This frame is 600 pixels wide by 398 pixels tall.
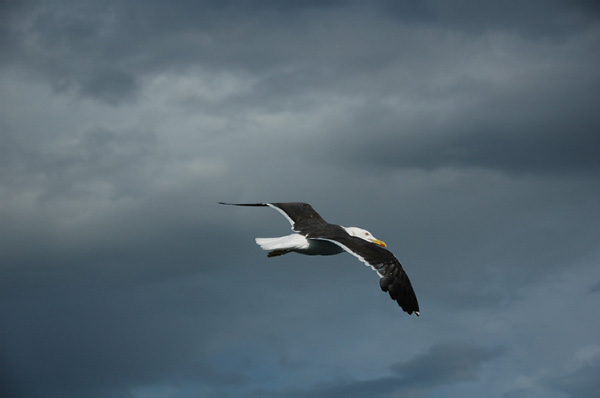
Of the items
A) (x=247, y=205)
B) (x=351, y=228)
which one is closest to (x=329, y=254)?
(x=351, y=228)

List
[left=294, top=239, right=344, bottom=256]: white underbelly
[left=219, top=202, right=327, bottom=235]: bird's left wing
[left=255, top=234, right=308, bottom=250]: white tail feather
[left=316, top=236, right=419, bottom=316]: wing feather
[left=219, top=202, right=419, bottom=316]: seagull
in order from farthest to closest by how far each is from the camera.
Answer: [left=219, top=202, right=327, bottom=235]: bird's left wing, [left=294, top=239, right=344, bottom=256]: white underbelly, [left=255, top=234, right=308, bottom=250]: white tail feather, [left=219, top=202, right=419, bottom=316]: seagull, [left=316, top=236, right=419, bottom=316]: wing feather

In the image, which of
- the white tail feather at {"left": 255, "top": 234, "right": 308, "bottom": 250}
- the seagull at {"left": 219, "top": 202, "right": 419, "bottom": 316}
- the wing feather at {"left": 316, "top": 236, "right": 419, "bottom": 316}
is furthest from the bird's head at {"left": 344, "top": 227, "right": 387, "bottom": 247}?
the wing feather at {"left": 316, "top": 236, "right": 419, "bottom": 316}

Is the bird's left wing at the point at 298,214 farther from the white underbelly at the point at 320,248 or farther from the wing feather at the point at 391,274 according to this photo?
the wing feather at the point at 391,274

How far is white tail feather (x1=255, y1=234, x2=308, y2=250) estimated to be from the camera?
107ft

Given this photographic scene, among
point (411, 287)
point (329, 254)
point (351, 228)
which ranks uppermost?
point (351, 228)

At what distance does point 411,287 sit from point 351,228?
411 inches

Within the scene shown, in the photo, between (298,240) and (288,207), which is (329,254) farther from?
(288,207)

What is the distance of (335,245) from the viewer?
109ft

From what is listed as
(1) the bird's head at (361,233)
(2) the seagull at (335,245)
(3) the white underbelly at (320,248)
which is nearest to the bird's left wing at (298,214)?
(2) the seagull at (335,245)

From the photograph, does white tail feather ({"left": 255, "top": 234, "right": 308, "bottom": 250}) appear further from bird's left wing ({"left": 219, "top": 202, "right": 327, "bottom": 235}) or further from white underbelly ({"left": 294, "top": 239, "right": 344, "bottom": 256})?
bird's left wing ({"left": 219, "top": 202, "right": 327, "bottom": 235})

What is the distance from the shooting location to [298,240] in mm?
33219

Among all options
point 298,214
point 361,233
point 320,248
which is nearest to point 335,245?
point 320,248

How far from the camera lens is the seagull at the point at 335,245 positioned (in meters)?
28.0

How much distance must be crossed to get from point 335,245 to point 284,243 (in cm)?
235
